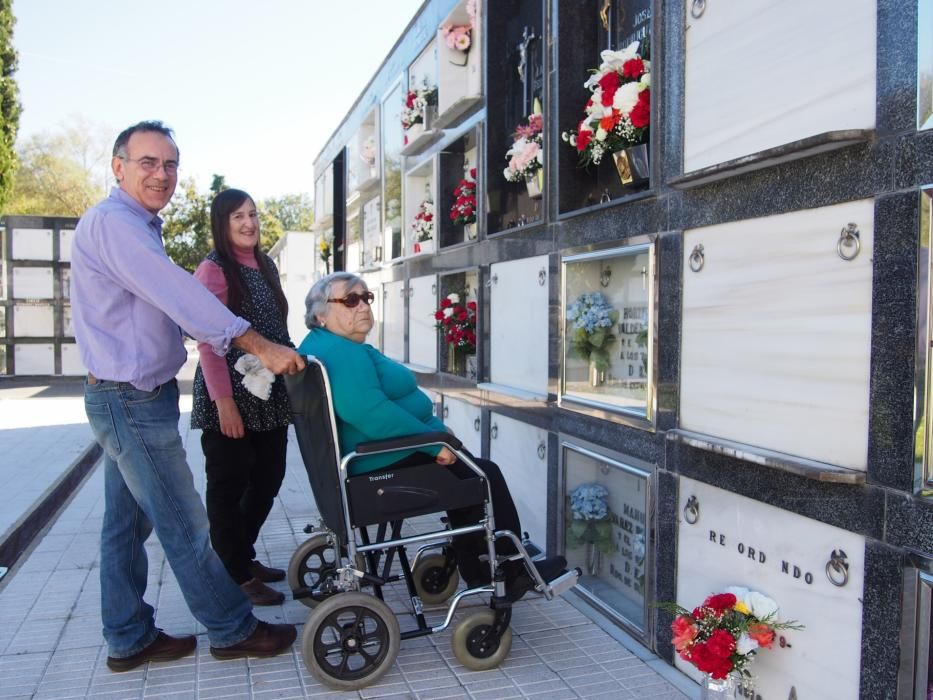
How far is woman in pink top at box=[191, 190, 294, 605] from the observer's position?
3619 millimetres

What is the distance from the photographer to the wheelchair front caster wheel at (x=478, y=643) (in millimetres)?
3051

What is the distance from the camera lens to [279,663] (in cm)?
317

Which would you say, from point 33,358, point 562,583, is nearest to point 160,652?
point 562,583

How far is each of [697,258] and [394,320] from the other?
17.0 ft

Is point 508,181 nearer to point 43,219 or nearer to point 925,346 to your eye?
point 925,346

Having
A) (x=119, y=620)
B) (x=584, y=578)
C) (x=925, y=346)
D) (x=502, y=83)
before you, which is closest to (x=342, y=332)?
(x=119, y=620)

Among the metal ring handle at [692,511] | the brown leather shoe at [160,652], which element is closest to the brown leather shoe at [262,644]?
the brown leather shoe at [160,652]

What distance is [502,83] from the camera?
204 inches

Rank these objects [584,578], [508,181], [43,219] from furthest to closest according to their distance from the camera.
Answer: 1. [43,219]
2. [508,181]
3. [584,578]

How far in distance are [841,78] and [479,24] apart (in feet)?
11.5

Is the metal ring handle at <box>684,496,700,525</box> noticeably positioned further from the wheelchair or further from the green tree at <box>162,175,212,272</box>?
the green tree at <box>162,175,212,272</box>

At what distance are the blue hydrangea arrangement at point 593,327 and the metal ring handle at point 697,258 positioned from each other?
733 millimetres

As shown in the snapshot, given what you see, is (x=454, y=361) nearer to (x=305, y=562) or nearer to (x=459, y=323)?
(x=459, y=323)

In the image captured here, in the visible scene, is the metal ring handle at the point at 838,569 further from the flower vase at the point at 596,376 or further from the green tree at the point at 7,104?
the green tree at the point at 7,104
